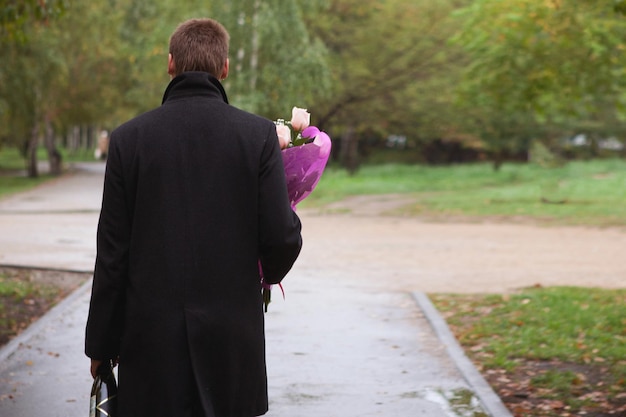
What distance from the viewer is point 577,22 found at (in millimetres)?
20766

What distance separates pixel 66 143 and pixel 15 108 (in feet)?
220

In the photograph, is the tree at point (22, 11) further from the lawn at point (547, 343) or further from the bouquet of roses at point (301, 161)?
the bouquet of roses at point (301, 161)

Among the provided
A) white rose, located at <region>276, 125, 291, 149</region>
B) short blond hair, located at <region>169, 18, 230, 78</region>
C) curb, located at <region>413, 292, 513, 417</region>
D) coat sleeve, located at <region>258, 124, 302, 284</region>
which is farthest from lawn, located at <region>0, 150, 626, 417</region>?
short blond hair, located at <region>169, 18, 230, 78</region>

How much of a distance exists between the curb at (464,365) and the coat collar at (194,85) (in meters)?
3.48

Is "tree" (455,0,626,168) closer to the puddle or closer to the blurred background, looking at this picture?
the blurred background

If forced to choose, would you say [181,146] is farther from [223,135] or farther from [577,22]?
[577,22]

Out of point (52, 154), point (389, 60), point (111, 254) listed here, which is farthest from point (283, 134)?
point (52, 154)

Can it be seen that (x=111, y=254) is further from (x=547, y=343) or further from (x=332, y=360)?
(x=547, y=343)

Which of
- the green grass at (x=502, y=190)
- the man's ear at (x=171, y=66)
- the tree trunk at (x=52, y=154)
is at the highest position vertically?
the man's ear at (x=171, y=66)

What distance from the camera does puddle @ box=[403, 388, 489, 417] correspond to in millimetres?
6250

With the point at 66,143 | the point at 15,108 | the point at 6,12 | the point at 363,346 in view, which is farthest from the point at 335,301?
the point at 66,143

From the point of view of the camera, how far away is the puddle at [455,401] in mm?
6250

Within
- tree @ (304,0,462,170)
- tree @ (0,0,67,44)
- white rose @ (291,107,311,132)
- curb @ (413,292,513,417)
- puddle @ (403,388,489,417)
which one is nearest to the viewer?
white rose @ (291,107,311,132)

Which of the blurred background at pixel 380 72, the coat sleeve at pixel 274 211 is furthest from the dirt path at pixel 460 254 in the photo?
the coat sleeve at pixel 274 211
